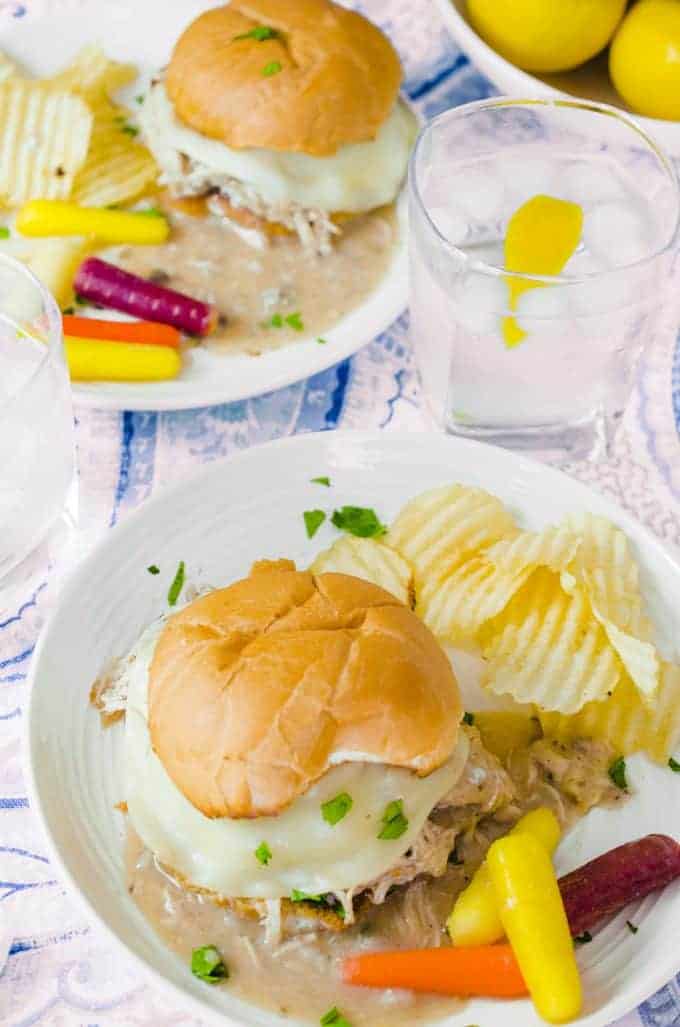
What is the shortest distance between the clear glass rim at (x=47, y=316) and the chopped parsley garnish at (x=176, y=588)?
48 centimetres

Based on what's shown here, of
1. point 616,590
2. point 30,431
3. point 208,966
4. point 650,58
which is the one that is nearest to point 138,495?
point 30,431

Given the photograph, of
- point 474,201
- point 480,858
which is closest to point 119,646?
point 480,858

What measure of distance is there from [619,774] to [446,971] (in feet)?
1.78

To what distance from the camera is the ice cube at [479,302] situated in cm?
290

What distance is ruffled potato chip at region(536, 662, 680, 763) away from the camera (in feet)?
8.16

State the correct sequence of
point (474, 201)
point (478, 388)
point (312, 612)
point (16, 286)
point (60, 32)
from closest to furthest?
point (312, 612) → point (16, 286) → point (478, 388) → point (474, 201) → point (60, 32)

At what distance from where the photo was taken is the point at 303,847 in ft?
6.98

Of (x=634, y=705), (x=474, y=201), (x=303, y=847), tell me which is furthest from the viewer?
(x=474, y=201)

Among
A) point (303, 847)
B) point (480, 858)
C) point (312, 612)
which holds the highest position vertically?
point (312, 612)

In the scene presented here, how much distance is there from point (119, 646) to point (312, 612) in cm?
52

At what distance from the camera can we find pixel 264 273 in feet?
11.7

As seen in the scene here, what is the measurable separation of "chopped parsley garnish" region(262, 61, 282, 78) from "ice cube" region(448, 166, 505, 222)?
56 centimetres

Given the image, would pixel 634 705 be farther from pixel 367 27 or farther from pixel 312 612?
pixel 367 27

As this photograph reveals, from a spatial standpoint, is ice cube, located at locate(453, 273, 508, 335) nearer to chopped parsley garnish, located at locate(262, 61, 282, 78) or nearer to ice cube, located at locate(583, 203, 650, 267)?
ice cube, located at locate(583, 203, 650, 267)
